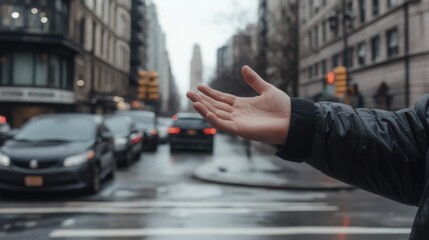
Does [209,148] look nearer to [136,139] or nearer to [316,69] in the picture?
[136,139]

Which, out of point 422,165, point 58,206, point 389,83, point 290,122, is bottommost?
point 58,206

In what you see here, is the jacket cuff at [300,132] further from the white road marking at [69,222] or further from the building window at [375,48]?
the building window at [375,48]

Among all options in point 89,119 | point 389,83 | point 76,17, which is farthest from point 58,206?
point 76,17

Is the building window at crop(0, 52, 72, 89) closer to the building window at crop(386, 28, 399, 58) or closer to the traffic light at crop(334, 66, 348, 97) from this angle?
the building window at crop(386, 28, 399, 58)

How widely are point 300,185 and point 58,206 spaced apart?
17.8 feet

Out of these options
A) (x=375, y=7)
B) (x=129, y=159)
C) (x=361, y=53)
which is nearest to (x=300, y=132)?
(x=129, y=159)

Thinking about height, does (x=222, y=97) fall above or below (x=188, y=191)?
above

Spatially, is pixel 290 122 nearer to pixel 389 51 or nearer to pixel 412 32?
pixel 412 32

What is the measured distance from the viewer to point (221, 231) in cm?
654

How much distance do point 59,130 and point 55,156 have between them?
5.08 ft

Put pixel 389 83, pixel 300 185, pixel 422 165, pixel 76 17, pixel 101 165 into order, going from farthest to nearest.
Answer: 1. pixel 76 17
2. pixel 389 83
3. pixel 300 185
4. pixel 101 165
5. pixel 422 165

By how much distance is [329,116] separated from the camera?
195 centimetres

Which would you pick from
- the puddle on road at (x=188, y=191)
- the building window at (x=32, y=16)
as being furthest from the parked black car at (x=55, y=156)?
the building window at (x=32, y=16)

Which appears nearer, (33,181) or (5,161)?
(33,181)
